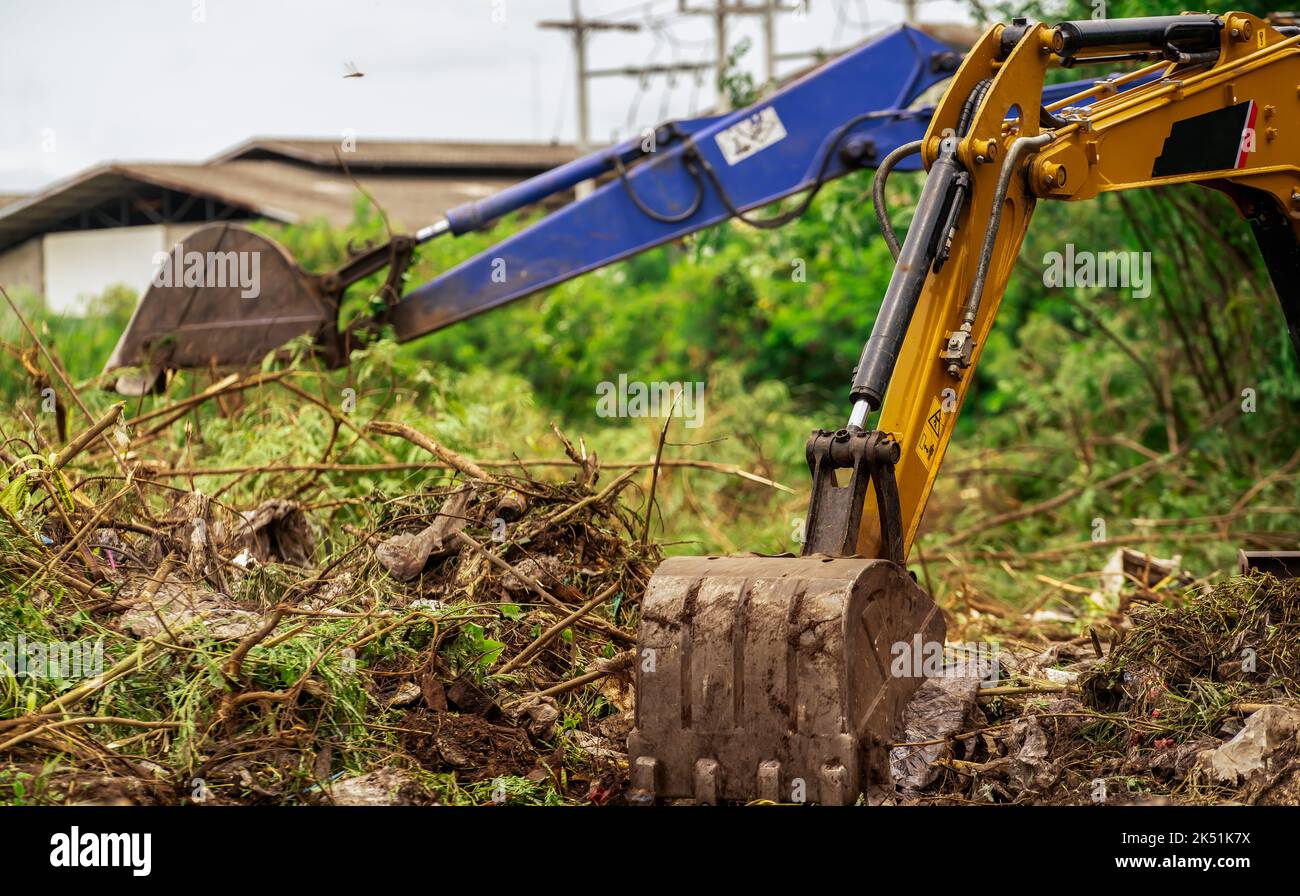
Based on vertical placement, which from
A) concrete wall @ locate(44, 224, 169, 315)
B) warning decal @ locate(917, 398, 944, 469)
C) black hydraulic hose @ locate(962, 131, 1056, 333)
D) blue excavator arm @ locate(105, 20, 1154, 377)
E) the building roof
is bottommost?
warning decal @ locate(917, 398, 944, 469)

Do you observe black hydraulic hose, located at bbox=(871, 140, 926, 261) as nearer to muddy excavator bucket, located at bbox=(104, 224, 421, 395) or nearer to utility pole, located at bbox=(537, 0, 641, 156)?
muddy excavator bucket, located at bbox=(104, 224, 421, 395)

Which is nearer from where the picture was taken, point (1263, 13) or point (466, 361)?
point (1263, 13)

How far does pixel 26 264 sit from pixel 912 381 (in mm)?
23692

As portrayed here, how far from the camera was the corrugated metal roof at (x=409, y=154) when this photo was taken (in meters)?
32.2

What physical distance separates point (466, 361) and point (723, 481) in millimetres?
5772

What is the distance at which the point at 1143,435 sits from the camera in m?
11.4

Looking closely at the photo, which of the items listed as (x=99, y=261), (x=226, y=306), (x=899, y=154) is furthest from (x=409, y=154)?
(x=899, y=154)

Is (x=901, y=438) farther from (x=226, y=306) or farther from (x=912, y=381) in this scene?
(x=226, y=306)

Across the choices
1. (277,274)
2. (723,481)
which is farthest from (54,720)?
(723,481)

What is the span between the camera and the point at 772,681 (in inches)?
162

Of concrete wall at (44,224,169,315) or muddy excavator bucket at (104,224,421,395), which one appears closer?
muddy excavator bucket at (104,224,421,395)

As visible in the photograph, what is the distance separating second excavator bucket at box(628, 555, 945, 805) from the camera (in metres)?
4.03

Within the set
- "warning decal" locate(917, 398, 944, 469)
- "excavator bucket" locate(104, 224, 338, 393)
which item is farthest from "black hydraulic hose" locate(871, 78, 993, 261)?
"excavator bucket" locate(104, 224, 338, 393)
